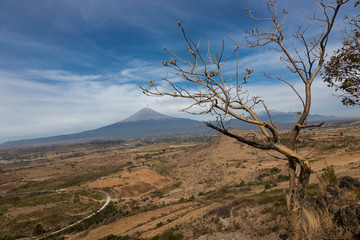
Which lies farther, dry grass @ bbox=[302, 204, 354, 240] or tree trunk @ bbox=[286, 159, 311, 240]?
dry grass @ bbox=[302, 204, 354, 240]

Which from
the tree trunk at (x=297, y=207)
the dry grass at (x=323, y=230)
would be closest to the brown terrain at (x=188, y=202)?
the tree trunk at (x=297, y=207)

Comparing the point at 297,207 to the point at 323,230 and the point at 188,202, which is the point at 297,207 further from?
the point at 188,202

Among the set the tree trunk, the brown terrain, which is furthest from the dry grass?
the brown terrain

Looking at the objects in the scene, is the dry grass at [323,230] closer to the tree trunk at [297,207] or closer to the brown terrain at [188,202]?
the tree trunk at [297,207]

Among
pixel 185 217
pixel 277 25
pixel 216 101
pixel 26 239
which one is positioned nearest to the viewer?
pixel 216 101

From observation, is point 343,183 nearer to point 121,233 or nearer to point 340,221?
point 340,221

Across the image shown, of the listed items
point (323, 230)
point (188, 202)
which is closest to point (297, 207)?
point (323, 230)

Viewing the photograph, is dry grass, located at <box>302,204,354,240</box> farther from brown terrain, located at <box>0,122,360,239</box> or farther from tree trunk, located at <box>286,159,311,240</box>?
brown terrain, located at <box>0,122,360,239</box>

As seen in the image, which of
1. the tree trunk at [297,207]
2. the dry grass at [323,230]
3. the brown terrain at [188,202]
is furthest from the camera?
the brown terrain at [188,202]

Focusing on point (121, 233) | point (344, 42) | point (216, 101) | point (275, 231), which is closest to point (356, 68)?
point (344, 42)

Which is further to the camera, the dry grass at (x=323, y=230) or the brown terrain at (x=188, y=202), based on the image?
the brown terrain at (x=188, y=202)

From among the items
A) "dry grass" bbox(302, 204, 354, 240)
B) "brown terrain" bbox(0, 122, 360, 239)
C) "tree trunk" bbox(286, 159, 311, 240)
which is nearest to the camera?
"tree trunk" bbox(286, 159, 311, 240)
